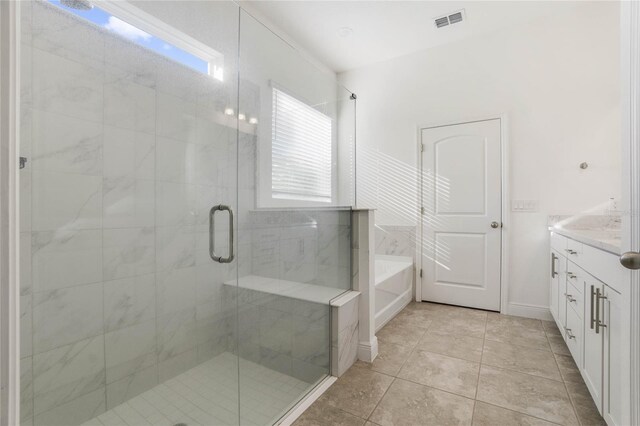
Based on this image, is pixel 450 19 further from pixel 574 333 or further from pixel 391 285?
pixel 574 333

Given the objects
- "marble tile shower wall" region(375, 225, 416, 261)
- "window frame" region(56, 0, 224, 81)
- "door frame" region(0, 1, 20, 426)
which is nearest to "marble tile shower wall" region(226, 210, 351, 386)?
"window frame" region(56, 0, 224, 81)

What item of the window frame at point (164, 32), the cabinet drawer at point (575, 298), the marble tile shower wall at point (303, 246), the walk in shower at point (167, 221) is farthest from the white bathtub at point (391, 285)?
the window frame at point (164, 32)

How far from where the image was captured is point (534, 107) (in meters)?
2.95

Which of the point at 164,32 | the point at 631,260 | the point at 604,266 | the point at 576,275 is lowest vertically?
the point at 576,275

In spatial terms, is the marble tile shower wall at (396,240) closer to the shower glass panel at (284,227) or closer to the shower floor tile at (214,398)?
the shower glass panel at (284,227)

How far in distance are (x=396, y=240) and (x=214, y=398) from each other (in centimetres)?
263

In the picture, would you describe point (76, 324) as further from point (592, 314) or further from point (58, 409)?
point (592, 314)

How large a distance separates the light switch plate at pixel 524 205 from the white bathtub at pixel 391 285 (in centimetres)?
117

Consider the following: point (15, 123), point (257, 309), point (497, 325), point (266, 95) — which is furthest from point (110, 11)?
point (497, 325)

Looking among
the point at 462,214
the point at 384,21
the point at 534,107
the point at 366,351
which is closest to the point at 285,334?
the point at 366,351

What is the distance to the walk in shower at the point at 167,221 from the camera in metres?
1.24

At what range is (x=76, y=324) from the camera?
53.2 inches

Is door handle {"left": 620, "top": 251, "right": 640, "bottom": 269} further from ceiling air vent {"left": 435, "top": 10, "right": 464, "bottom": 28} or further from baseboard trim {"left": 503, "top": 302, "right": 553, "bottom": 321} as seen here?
ceiling air vent {"left": 435, "top": 10, "right": 464, "bottom": 28}

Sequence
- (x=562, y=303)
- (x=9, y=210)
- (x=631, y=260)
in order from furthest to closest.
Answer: (x=562, y=303) → (x=631, y=260) → (x=9, y=210)
